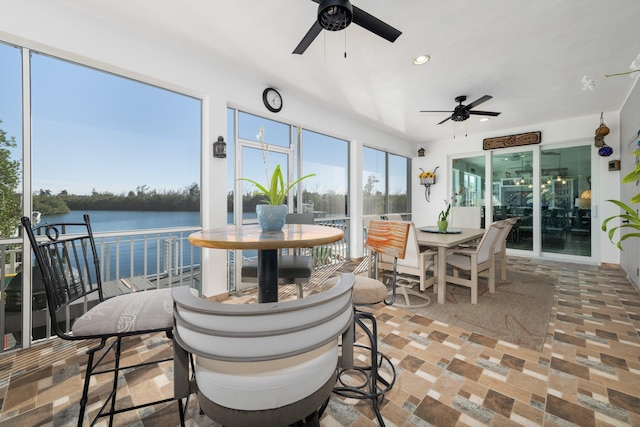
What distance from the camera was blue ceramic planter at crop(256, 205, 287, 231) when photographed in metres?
1.64

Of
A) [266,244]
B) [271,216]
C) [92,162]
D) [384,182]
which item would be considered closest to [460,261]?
[271,216]

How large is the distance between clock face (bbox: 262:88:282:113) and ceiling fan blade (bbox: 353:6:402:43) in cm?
187

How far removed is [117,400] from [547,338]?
9.98 ft

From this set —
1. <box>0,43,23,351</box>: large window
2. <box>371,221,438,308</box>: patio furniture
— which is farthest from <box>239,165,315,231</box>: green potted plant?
<box>0,43,23,351</box>: large window

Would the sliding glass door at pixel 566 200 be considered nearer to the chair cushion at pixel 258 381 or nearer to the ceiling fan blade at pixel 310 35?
the ceiling fan blade at pixel 310 35

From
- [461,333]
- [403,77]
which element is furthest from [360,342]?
[403,77]

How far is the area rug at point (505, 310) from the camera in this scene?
7.49 feet

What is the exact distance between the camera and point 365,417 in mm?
1413

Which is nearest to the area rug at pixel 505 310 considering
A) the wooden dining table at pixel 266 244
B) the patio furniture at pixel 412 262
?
the patio furniture at pixel 412 262

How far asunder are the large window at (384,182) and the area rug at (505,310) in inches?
99.5

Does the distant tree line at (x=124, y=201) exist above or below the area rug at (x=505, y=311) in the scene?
above

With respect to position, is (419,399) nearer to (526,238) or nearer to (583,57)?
(583,57)

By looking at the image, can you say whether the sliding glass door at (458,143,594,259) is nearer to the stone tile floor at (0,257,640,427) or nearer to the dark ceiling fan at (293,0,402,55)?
the stone tile floor at (0,257,640,427)

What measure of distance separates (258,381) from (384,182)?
225 inches
